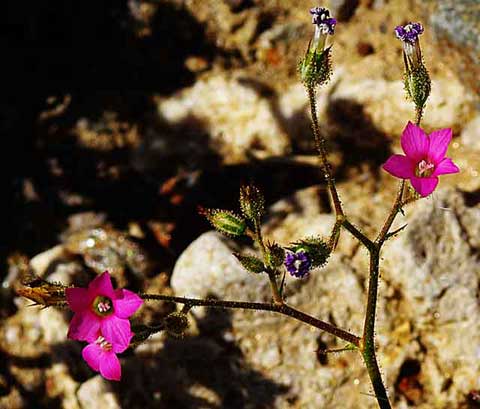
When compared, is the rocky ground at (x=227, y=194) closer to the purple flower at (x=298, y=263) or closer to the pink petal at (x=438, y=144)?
the purple flower at (x=298, y=263)

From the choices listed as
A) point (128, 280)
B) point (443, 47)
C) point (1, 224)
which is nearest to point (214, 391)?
point (128, 280)

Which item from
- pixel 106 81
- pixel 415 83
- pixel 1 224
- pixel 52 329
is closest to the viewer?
pixel 415 83

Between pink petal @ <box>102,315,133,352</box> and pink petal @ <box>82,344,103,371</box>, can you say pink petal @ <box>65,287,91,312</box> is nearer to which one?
pink petal @ <box>102,315,133,352</box>

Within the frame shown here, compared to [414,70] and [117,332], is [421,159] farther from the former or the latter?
[117,332]

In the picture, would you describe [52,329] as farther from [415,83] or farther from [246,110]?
[415,83]

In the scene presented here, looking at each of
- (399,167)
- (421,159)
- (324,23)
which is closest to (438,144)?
(421,159)

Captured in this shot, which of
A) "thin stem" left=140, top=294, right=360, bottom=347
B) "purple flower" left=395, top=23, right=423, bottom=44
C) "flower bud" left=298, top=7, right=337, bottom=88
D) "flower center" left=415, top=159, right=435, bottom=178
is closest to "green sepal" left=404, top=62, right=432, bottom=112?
Result: "purple flower" left=395, top=23, right=423, bottom=44
